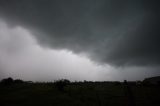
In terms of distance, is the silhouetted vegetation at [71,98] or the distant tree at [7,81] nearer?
the silhouetted vegetation at [71,98]

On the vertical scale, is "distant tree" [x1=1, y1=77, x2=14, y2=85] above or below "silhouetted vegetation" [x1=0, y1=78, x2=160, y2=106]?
above

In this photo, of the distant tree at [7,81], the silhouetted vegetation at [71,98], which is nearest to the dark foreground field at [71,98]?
the silhouetted vegetation at [71,98]

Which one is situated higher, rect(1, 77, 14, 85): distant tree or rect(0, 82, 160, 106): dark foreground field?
rect(1, 77, 14, 85): distant tree

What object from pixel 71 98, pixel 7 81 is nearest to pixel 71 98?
pixel 71 98

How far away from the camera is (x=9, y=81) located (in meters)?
48.6

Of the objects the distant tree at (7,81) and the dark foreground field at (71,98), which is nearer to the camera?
the dark foreground field at (71,98)

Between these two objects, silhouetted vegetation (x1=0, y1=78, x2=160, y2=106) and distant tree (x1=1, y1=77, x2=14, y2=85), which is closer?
silhouetted vegetation (x1=0, y1=78, x2=160, y2=106)

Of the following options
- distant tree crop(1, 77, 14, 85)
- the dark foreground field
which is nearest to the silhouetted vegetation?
the dark foreground field

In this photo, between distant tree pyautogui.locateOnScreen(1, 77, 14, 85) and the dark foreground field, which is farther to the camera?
distant tree pyautogui.locateOnScreen(1, 77, 14, 85)

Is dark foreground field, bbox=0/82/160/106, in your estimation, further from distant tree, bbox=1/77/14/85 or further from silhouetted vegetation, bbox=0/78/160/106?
distant tree, bbox=1/77/14/85

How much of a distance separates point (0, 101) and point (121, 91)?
81.5 ft

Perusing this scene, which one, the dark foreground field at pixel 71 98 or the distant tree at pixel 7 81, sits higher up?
the distant tree at pixel 7 81

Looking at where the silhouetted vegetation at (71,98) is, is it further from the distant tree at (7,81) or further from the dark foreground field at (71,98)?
the distant tree at (7,81)

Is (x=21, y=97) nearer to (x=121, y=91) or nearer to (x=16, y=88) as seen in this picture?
(x=16, y=88)
